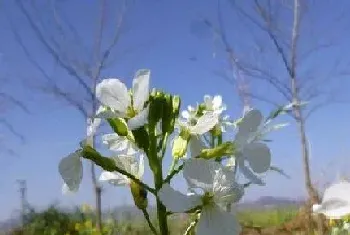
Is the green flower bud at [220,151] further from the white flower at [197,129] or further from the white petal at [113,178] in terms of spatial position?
the white petal at [113,178]

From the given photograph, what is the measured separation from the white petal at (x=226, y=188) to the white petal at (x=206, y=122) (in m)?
0.09

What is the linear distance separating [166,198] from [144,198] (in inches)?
6.6

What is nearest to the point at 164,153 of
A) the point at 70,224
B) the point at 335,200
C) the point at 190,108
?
the point at 335,200

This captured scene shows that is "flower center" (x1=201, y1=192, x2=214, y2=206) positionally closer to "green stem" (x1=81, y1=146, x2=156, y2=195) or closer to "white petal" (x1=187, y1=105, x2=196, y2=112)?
"green stem" (x1=81, y1=146, x2=156, y2=195)

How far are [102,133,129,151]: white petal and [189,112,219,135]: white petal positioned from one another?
0.12 m

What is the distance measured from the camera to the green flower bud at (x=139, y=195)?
3.06 feet

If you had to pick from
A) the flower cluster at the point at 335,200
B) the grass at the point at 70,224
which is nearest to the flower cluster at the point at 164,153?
the flower cluster at the point at 335,200

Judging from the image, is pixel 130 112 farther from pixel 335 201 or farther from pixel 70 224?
pixel 70 224

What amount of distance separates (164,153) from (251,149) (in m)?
0.14

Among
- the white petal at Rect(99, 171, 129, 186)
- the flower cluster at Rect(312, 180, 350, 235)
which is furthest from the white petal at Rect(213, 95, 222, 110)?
the flower cluster at Rect(312, 180, 350, 235)

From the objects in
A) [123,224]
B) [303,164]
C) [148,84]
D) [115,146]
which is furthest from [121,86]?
[303,164]

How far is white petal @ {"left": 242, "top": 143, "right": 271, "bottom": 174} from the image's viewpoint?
2.78 feet

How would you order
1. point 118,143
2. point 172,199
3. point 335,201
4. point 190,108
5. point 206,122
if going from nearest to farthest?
1. point 335,201
2. point 172,199
3. point 206,122
4. point 118,143
5. point 190,108

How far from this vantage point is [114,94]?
0.87 metres
